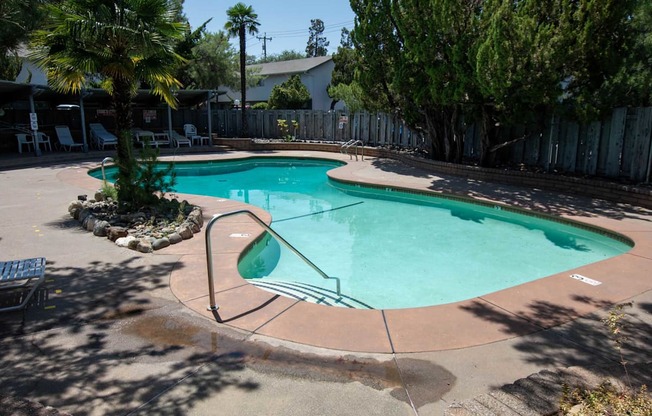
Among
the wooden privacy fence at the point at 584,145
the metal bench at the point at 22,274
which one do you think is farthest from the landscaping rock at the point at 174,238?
the wooden privacy fence at the point at 584,145

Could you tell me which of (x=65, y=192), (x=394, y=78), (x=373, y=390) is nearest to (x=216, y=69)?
(x=394, y=78)

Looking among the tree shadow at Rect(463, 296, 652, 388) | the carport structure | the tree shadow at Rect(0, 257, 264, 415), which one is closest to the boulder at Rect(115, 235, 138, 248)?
the tree shadow at Rect(0, 257, 264, 415)

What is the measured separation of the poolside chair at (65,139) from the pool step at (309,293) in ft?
50.1

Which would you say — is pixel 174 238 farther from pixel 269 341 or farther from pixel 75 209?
pixel 269 341

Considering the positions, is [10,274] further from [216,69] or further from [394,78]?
[216,69]

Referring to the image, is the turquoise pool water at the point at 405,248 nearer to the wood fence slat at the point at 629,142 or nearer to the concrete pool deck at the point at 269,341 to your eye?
the concrete pool deck at the point at 269,341

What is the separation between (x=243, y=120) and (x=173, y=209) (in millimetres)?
15739

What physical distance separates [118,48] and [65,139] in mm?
12658

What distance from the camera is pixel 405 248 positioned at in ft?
26.2

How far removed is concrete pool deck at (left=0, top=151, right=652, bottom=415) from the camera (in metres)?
3.04

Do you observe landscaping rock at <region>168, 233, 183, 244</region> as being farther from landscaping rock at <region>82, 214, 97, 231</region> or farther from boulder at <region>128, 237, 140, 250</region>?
landscaping rock at <region>82, 214, 97, 231</region>

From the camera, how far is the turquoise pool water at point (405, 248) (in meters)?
6.29

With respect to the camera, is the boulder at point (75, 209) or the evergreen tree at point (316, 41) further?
the evergreen tree at point (316, 41)

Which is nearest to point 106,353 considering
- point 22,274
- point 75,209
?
point 22,274
